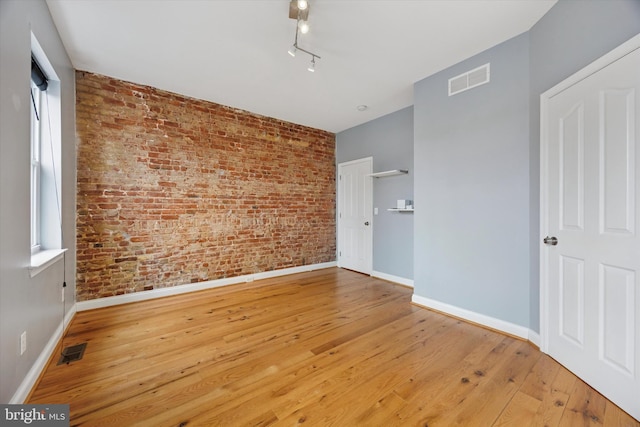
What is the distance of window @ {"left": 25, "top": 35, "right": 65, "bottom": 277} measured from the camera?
89.5 inches

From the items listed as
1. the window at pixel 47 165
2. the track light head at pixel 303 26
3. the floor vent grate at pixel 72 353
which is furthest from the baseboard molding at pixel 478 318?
the window at pixel 47 165

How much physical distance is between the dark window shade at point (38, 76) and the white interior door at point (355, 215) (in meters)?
4.10

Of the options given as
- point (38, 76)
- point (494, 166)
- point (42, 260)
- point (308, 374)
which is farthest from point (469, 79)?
point (42, 260)

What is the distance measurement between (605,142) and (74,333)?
4.64 meters

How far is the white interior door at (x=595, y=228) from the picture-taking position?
1526 millimetres

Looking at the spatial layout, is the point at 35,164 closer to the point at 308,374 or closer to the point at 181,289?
the point at 181,289

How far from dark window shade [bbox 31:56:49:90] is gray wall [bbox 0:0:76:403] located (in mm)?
150

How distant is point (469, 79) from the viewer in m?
2.78

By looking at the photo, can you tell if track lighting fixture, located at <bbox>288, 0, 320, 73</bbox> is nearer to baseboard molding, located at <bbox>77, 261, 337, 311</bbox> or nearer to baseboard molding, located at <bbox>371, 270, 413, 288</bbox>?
baseboard molding, located at <bbox>77, 261, 337, 311</bbox>

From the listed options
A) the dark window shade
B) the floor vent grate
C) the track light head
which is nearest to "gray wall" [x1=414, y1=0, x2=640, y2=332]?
the track light head

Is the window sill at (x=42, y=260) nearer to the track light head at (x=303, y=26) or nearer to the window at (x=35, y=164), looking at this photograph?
the window at (x=35, y=164)

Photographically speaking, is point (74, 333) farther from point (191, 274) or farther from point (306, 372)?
point (306, 372)

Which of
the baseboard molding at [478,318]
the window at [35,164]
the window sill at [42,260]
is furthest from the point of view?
the baseboard molding at [478,318]

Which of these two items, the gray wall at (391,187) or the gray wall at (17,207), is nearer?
the gray wall at (17,207)
